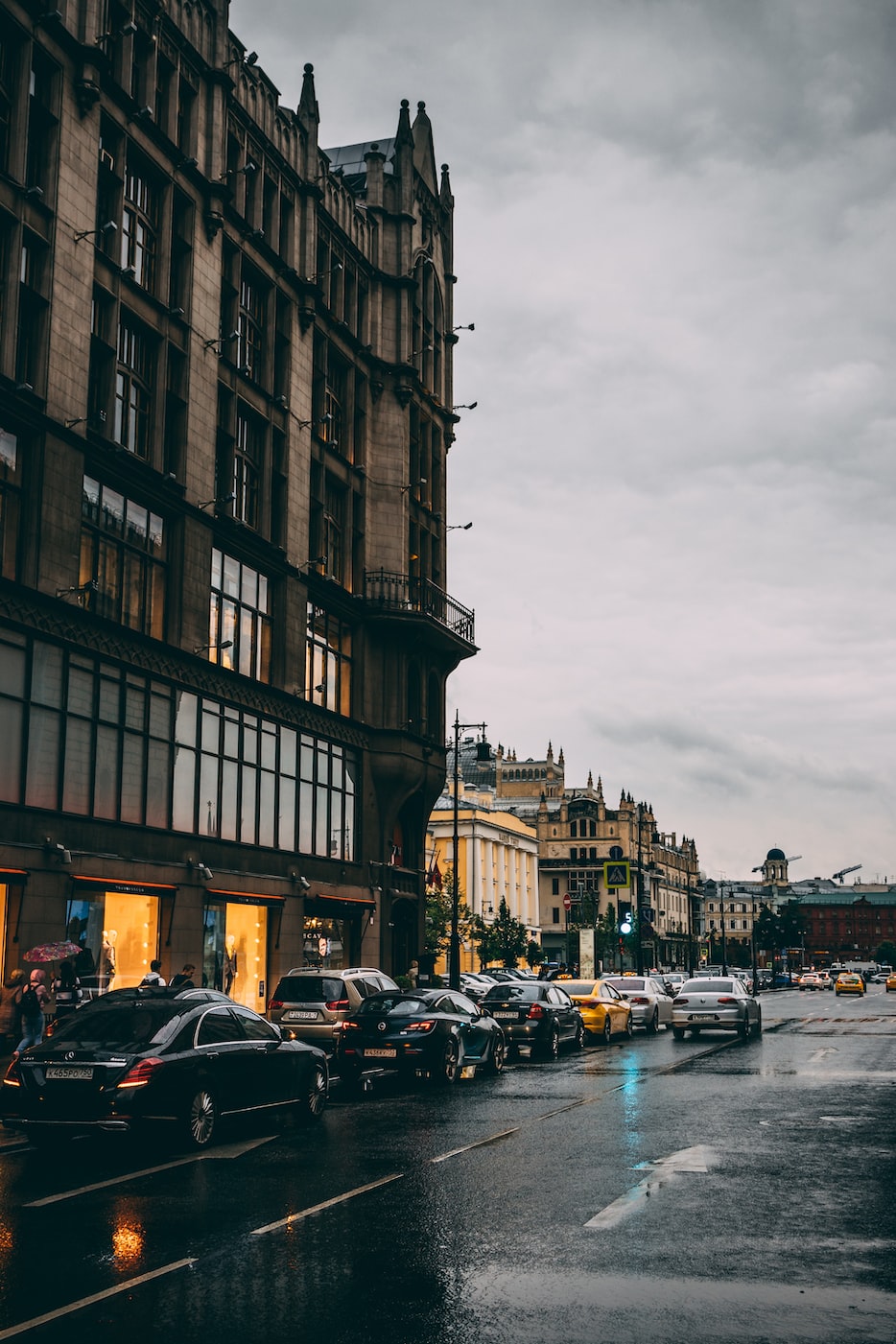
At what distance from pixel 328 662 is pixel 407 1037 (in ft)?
67.5

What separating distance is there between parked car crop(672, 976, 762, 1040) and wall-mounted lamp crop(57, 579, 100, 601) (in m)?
17.8

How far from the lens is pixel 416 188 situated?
48344 millimetres

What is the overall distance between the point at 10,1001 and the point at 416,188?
1351 inches

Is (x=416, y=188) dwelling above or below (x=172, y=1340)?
above

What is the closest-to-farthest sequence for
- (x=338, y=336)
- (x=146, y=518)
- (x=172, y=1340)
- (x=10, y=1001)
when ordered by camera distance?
(x=172, y=1340)
(x=10, y=1001)
(x=146, y=518)
(x=338, y=336)

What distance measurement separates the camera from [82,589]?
2588 cm

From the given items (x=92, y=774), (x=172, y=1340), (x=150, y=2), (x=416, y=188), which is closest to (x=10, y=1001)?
(x=92, y=774)

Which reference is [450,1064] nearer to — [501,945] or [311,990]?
[311,990]

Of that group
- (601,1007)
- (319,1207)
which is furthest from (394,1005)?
(601,1007)

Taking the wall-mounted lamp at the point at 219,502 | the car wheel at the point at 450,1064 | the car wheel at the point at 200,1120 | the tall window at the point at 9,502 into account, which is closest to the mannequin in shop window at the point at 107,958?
the tall window at the point at 9,502

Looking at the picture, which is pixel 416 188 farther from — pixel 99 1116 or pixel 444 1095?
pixel 99 1116

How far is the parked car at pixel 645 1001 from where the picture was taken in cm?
3816

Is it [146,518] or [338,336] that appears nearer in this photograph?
[146,518]

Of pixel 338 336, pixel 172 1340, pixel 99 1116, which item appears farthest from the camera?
pixel 338 336
